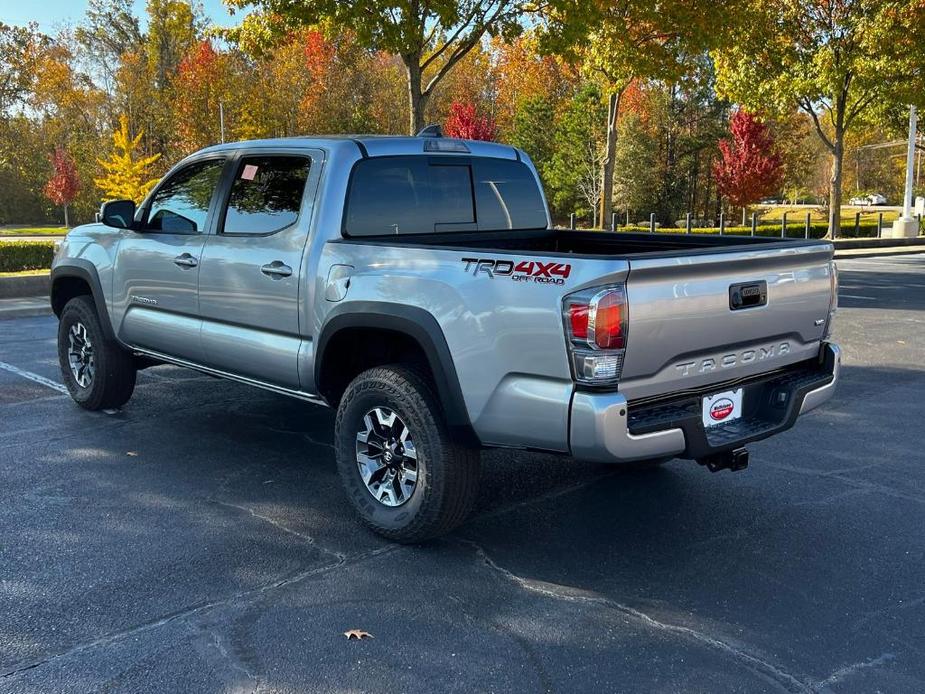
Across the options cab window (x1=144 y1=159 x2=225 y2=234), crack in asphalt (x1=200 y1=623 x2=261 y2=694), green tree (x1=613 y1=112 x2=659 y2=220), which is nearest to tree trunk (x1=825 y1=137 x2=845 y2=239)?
green tree (x1=613 y1=112 x2=659 y2=220)

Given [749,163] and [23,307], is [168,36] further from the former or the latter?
[23,307]

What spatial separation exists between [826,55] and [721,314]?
2385 centimetres

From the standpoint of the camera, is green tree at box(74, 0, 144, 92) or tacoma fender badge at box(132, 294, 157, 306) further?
green tree at box(74, 0, 144, 92)

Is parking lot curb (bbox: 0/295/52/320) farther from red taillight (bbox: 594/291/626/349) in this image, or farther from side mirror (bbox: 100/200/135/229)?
red taillight (bbox: 594/291/626/349)

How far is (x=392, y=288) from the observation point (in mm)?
3967

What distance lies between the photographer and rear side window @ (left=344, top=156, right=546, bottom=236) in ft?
15.0

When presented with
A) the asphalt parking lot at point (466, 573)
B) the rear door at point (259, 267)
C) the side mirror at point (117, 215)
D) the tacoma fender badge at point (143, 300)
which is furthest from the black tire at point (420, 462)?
the side mirror at point (117, 215)

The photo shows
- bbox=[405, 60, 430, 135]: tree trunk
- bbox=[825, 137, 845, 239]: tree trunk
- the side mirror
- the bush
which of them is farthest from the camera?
bbox=[825, 137, 845, 239]: tree trunk

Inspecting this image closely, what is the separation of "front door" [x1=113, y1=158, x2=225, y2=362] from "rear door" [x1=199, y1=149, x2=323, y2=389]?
0.55 ft

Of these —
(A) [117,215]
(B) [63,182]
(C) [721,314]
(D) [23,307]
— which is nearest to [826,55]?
(D) [23,307]

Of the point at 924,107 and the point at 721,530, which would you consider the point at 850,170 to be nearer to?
the point at 924,107

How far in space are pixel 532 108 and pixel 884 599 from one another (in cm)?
4615

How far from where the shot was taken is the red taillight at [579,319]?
3.27 m

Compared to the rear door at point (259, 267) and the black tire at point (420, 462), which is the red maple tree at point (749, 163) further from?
the black tire at point (420, 462)
